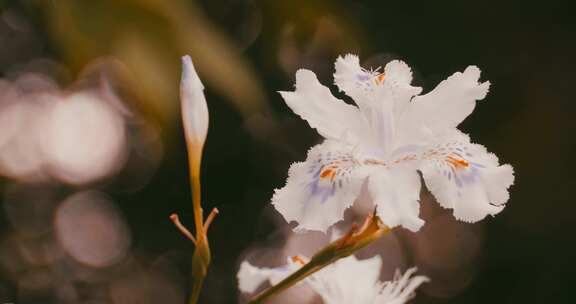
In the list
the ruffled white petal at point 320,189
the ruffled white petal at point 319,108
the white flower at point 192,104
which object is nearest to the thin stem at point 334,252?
the ruffled white petal at point 320,189

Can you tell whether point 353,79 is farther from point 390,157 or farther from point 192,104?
point 192,104

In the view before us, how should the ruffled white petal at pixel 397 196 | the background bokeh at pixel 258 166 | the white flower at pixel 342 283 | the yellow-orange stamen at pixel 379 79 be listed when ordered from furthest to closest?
the background bokeh at pixel 258 166 < the white flower at pixel 342 283 < the yellow-orange stamen at pixel 379 79 < the ruffled white petal at pixel 397 196

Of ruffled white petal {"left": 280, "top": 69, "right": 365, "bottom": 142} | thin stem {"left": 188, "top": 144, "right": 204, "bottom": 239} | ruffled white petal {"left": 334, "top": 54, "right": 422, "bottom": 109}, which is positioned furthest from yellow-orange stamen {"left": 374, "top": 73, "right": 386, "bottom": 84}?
thin stem {"left": 188, "top": 144, "right": 204, "bottom": 239}

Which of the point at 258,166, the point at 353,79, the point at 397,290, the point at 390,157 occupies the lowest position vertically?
the point at 397,290

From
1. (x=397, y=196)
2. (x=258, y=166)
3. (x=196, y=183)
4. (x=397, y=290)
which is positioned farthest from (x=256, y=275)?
(x=258, y=166)

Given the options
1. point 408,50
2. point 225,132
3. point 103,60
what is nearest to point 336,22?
point 103,60

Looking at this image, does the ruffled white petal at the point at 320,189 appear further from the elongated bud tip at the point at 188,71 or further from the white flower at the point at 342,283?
the white flower at the point at 342,283
